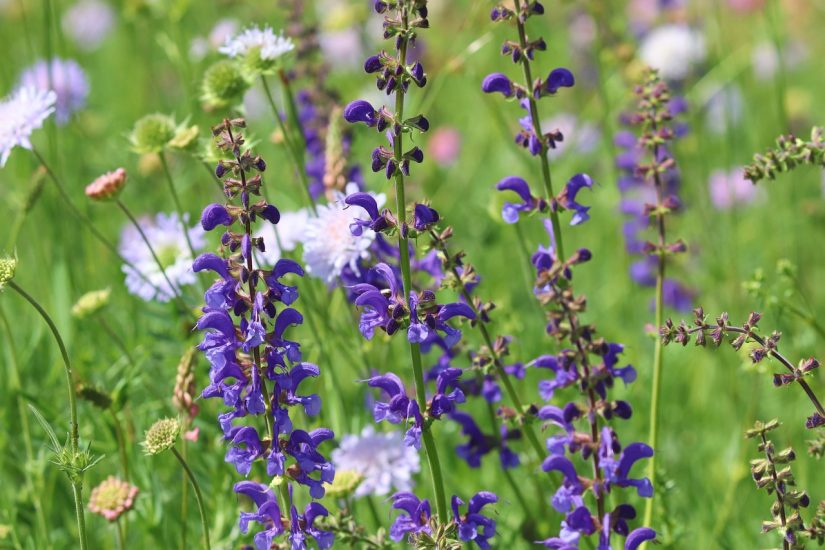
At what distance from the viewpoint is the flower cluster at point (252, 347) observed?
1788 millimetres

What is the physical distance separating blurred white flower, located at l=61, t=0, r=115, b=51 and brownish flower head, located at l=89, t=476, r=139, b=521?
5.27 m

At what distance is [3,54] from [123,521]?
10.5ft

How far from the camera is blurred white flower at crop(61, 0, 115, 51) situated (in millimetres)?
6992

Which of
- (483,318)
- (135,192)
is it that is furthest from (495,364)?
(135,192)

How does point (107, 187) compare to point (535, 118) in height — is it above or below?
above

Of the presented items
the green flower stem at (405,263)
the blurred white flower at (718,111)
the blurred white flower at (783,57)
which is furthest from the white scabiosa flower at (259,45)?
the blurred white flower at (783,57)

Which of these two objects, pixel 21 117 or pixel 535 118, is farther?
pixel 21 117

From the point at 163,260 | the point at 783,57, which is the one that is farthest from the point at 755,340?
the point at 783,57

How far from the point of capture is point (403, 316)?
183cm

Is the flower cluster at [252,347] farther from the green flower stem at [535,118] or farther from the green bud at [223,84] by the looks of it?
the green bud at [223,84]

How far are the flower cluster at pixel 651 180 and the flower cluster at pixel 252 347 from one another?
36.1 inches

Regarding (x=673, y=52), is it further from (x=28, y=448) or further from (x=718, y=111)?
(x=28, y=448)

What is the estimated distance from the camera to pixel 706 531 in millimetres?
2912

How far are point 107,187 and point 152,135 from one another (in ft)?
0.62
